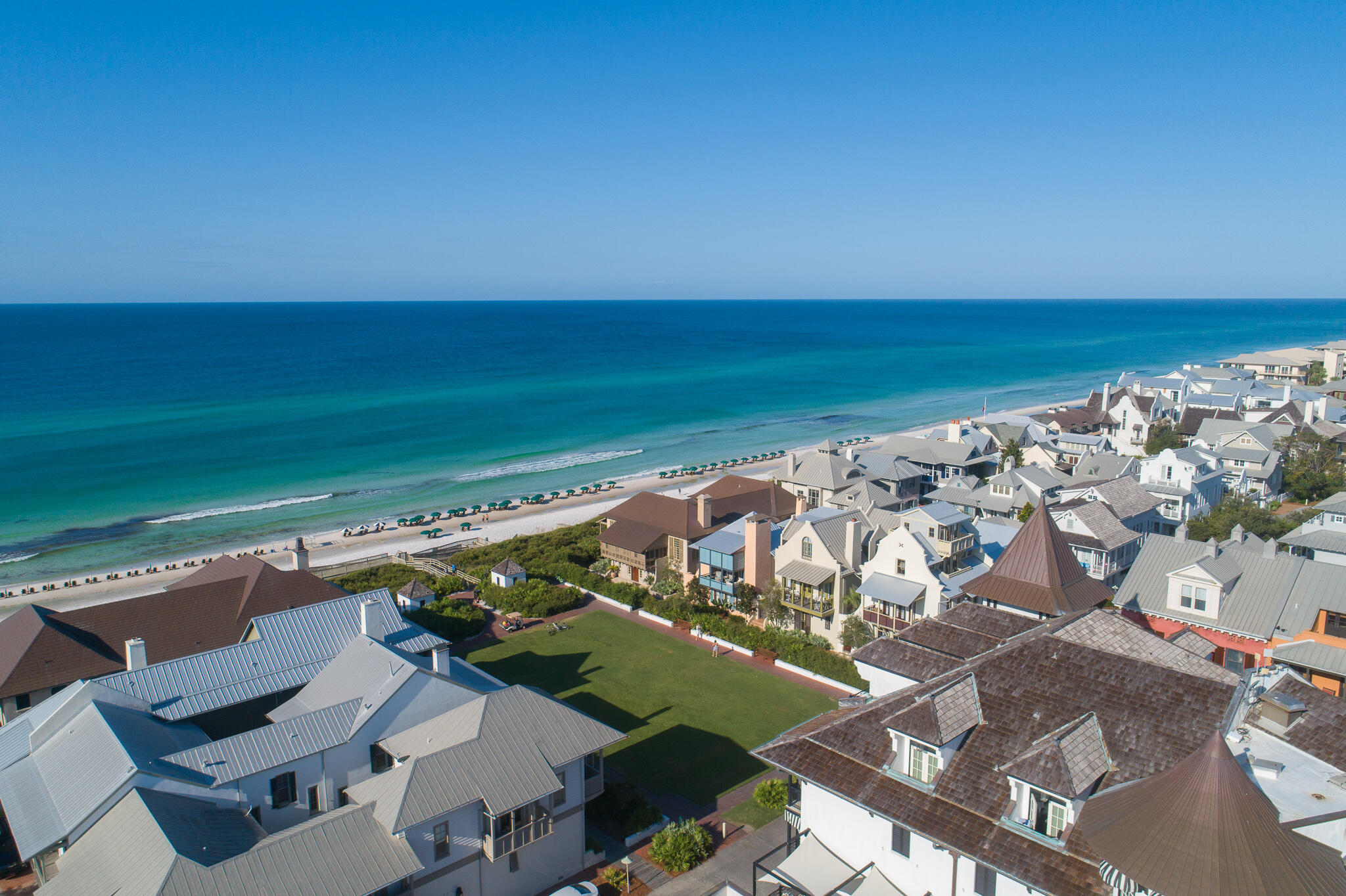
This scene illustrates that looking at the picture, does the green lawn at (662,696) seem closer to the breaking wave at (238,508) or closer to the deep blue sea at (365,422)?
the deep blue sea at (365,422)

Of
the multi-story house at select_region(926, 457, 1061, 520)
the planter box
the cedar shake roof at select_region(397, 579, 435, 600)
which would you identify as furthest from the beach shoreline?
the planter box

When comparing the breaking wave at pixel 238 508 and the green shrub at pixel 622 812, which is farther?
the breaking wave at pixel 238 508

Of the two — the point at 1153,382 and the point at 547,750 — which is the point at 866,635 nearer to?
the point at 547,750

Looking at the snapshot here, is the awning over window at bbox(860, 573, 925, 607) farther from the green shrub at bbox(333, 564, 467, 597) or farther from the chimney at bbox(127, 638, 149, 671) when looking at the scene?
the chimney at bbox(127, 638, 149, 671)

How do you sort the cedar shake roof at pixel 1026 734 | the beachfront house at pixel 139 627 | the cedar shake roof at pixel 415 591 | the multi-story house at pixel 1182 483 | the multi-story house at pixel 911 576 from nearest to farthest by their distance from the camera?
the cedar shake roof at pixel 1026 734
the beachfront house at pixel 139 627
the multi-story house at pixel 911 576
the cedar shake roof at pixel 415 591
the multi-story house at pixel 1182 483

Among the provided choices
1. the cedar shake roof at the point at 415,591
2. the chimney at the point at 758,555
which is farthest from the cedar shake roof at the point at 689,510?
the cedar shake roof at the point at 415,591
